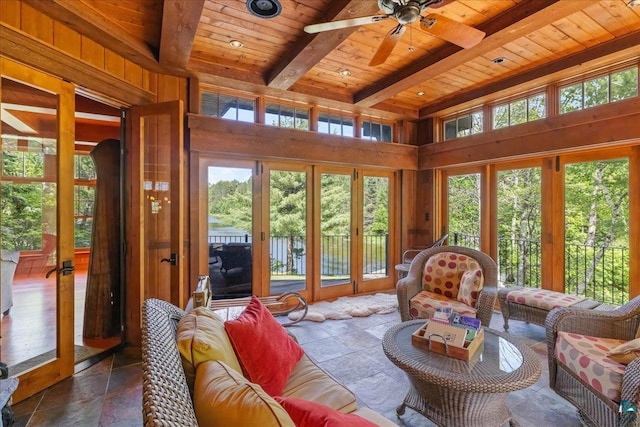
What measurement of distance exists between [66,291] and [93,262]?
0.72 m

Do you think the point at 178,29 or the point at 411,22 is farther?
the point at 178,29

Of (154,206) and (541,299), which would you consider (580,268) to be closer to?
(541,299)

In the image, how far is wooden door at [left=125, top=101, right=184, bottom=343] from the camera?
9.78 ft

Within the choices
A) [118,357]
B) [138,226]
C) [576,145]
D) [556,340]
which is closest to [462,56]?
[576,145]

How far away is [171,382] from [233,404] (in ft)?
0.66

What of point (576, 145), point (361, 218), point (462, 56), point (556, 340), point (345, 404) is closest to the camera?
point (345, 404)

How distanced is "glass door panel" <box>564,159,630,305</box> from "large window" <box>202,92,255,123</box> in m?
4.15

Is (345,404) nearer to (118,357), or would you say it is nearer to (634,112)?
(118,357)

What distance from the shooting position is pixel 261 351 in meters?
1.53

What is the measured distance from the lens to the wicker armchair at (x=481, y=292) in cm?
286

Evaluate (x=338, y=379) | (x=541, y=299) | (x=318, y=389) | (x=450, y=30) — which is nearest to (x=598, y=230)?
(x=541, y=299)

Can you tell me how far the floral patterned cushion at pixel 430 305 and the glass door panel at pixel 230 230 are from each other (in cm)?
219

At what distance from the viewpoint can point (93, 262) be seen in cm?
321

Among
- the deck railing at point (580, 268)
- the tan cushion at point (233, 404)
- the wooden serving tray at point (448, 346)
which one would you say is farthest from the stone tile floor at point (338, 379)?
the tan cushion at point (233, 404)
